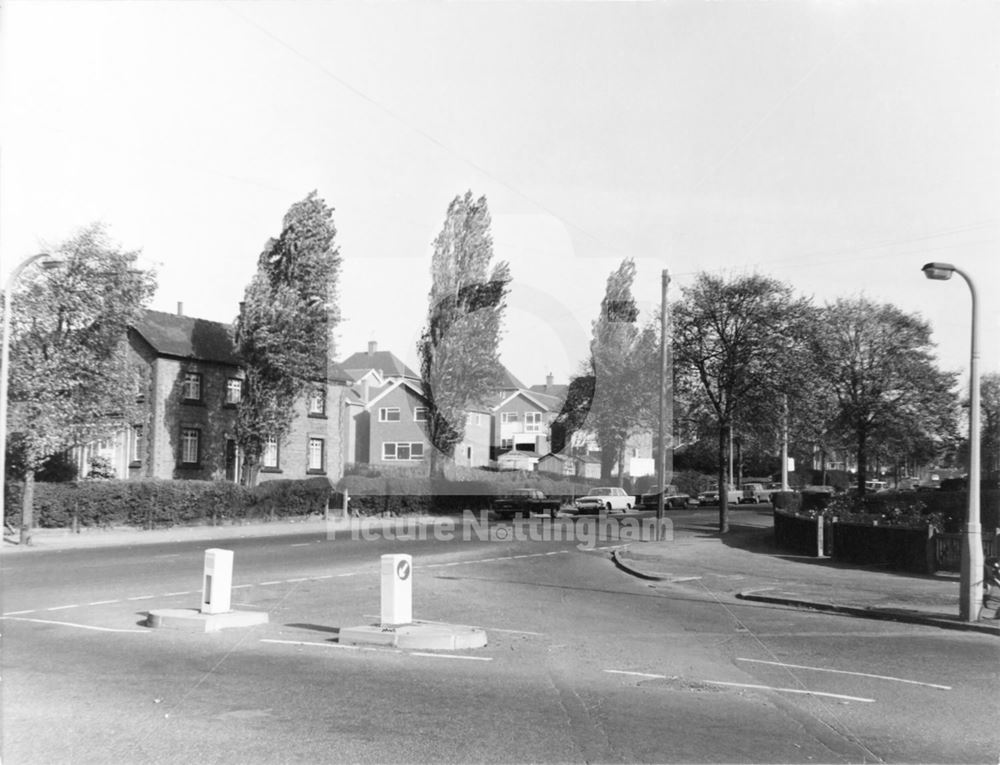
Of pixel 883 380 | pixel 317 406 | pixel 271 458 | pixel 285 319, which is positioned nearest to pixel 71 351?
pixel 285 319

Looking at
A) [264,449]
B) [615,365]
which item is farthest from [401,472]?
[615,365]

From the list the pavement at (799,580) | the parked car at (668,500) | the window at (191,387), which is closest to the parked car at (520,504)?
the parked car at (668,500)

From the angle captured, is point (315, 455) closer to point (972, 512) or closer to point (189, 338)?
point (189, 338)

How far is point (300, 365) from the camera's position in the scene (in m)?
45.4

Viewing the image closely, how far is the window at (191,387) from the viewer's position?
45.7 m

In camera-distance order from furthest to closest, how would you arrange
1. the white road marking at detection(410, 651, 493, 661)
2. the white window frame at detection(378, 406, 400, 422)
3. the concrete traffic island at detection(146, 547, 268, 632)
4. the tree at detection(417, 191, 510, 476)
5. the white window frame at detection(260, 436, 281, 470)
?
the white window frame at detection(378, 406, 400, 422), the white window frame at detection(260, 436, 281, 470), the tree at detection(417, 191, 510, 476), the concrete traffic island at detection(146, 547, 268, 632), the white road marking at detection(410, 651, 493, 661)

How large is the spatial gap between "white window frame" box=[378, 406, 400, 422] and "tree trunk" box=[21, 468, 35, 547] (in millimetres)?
33179

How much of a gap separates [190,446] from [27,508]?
16947mm

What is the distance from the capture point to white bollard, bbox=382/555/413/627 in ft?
40.1

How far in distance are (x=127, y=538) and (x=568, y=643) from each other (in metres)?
23.4

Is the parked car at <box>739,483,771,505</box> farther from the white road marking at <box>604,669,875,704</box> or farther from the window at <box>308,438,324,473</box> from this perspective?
the white road marking at <box>604,669,875,704</box>

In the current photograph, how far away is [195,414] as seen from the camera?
151 ft

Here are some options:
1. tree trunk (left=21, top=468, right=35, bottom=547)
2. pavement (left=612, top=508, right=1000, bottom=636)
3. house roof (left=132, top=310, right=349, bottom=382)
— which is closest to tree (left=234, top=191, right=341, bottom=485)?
house roof (left=132, top=310, right=349, bottom=382)

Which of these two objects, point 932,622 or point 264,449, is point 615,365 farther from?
point 932,622
